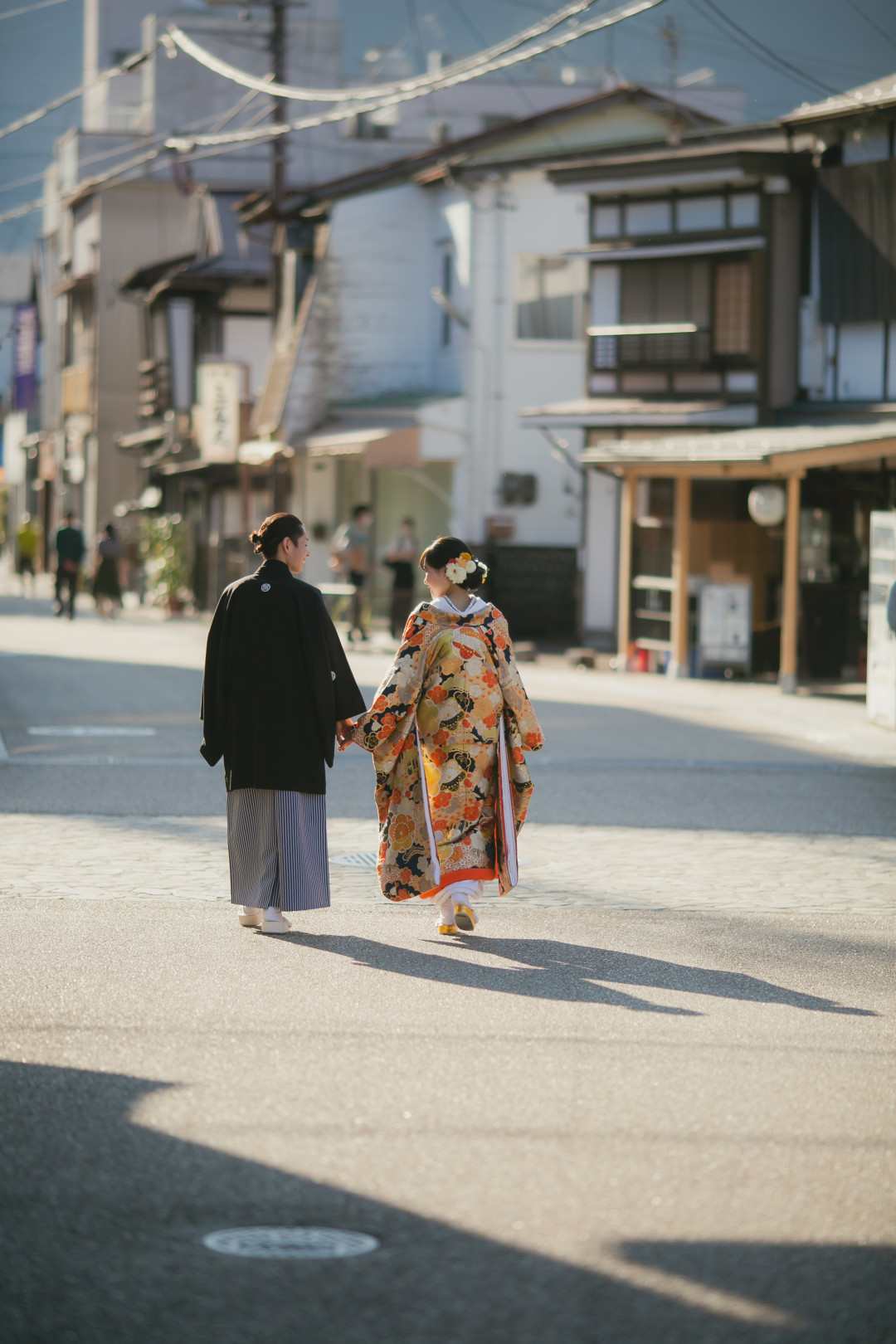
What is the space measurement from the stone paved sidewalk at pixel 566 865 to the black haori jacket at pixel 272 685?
120cm

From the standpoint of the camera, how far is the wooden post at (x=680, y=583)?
905 inches

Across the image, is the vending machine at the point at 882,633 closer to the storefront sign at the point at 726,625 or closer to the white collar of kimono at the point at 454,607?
the storefront sign at the point at 726,625

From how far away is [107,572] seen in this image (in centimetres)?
3284

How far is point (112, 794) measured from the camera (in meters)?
12.1

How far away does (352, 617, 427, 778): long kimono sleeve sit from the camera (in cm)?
790

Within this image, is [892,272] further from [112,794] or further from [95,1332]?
[95,1332]

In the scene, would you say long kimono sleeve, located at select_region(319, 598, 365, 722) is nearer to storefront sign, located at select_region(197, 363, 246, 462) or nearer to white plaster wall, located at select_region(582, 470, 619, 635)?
white plaster wall, located at select_region(582, 470, 619, 635)

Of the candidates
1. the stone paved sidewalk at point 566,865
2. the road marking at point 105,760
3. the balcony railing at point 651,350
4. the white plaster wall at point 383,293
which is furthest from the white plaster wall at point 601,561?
the stone paved sidewalk at point 566,865

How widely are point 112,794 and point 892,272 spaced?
1439cm

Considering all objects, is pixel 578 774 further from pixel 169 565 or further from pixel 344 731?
pixel 169 565

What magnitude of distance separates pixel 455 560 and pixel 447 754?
0.90 meters

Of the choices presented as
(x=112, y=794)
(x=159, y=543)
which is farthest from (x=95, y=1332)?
(x=159, y=543)

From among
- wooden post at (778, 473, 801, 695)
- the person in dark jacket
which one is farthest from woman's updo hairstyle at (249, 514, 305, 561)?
wooden post at (778, 473, 801, 695)

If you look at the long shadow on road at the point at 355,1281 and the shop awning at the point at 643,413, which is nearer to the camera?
the long shadow on road at the point at 355,1281
